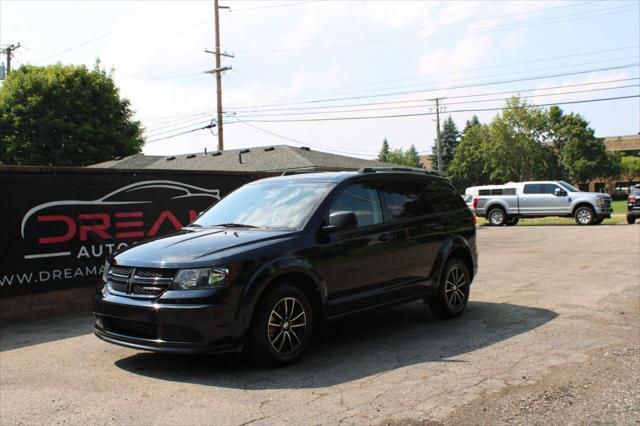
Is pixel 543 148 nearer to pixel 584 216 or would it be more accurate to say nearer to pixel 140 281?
pixel 584 216

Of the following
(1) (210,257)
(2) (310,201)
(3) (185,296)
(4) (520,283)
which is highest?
(2) (310,201)

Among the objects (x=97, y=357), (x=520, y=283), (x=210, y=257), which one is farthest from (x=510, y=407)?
(x=520, y=283)

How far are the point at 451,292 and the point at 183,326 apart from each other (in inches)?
143

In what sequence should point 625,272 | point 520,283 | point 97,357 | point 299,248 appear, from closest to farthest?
point 299,248
point 97,357
point 520,283
point 625,272

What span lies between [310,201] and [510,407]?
9.11 feet

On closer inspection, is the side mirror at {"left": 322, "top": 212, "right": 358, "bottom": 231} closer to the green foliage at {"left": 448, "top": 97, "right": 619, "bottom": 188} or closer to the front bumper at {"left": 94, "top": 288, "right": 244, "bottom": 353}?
the front bumper at {"left": 94, "top": 288, "right": 244, "bottom": 353}

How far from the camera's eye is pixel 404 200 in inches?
271

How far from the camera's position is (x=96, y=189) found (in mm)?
8891

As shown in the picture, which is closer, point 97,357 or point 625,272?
point 97,357

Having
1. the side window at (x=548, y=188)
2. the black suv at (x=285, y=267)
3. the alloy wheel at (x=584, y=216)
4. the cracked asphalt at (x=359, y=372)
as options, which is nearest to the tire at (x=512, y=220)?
the side window at (x=548, y=188)

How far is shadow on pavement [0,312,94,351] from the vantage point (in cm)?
684

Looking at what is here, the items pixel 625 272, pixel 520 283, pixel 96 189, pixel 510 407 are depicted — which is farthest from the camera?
pixel 625 272

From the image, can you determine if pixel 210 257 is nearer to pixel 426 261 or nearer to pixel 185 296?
pixel 185 296

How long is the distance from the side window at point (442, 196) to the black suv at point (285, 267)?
0.03m
